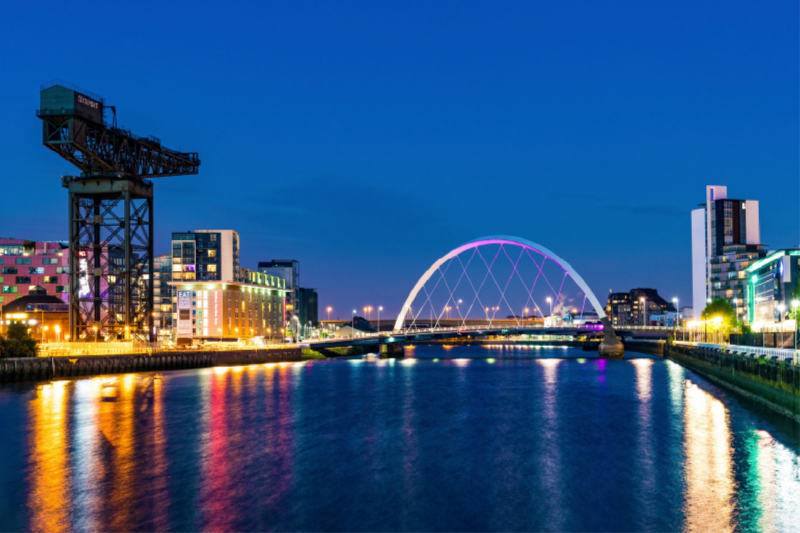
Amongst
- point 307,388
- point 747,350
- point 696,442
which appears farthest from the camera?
point 307,388

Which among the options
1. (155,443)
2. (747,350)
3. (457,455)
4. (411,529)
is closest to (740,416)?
(747,350)

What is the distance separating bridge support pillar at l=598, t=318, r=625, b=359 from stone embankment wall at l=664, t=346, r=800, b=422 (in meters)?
41.6

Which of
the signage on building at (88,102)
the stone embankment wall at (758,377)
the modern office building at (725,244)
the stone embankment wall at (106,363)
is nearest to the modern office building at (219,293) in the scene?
the stone embankment wall at (106,363)

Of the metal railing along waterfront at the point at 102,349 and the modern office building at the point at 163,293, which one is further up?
the modern office building at the point at 163,293

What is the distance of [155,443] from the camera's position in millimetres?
33188

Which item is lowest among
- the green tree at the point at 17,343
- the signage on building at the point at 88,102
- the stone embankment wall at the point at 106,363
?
the stone embankment wall at the point at 106,363

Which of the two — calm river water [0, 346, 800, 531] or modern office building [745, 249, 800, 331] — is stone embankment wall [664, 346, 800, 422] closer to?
calm river water [0, 346, 800, 531]

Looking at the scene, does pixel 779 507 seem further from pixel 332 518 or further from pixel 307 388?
pixel 307 388

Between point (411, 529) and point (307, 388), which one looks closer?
point (411, 529)

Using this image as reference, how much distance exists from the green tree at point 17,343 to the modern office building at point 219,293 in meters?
52.3

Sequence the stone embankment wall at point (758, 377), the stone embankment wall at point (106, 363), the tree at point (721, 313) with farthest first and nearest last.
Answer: the tree at point (721, 313) < the stone embankment wall at point (106, 363) < the stone embankment wall at point (758, 377)

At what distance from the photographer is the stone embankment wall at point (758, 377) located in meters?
35.6

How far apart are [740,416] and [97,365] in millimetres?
62644

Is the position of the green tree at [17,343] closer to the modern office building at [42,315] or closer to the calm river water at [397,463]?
the calm river water at [397,463]
